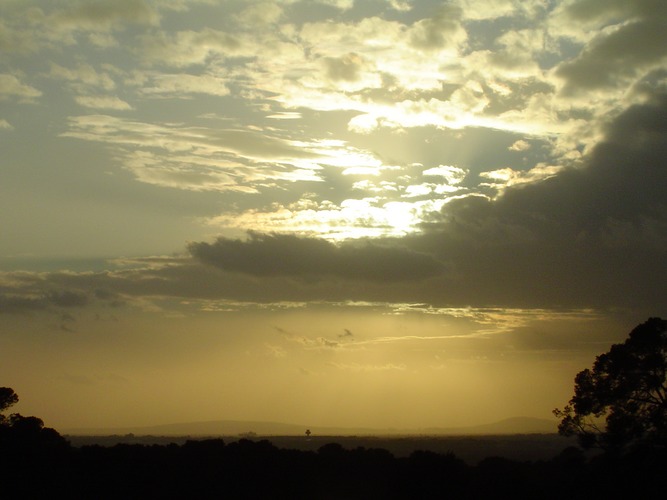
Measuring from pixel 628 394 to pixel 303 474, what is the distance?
34.8 m

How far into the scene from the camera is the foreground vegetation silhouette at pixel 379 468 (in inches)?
2429

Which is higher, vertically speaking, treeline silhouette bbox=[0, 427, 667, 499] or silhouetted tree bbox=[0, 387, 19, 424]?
silhouetted tree bbox=[0, 387, 19, 424]

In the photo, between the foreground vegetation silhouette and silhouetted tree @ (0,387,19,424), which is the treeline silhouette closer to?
the foreground vegetation silhouette

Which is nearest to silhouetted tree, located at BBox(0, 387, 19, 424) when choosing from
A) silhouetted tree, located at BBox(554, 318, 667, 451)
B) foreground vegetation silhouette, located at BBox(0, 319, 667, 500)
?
foreground vegetation silhouette, located at BBox(0, 319, 667, 500)

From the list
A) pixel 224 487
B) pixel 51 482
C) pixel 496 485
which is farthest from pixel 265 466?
pixel 496 485

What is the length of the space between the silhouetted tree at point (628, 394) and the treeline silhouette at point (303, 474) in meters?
2.25

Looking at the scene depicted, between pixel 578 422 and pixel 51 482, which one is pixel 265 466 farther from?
pixel 578 422

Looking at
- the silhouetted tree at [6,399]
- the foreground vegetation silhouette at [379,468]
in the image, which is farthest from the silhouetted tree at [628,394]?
the silhouetted tree at [6,399]

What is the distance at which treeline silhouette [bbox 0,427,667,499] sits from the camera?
198ft

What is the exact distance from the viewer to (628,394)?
65.2 m

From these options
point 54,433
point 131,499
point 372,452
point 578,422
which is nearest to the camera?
point 578,422

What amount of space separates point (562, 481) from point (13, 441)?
66968 millimetres

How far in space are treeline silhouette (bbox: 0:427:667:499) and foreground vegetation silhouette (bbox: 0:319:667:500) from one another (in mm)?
113

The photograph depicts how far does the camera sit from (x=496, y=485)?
65.6 meters
